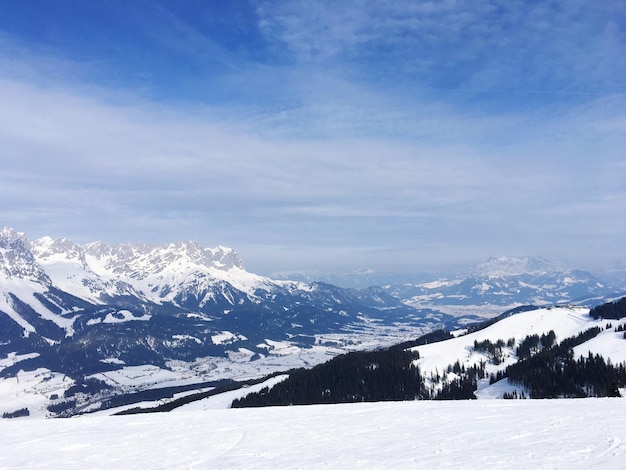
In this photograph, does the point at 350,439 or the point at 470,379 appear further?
the point at 470,379

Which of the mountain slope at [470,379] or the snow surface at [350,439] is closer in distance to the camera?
the snow surface at [350,439]

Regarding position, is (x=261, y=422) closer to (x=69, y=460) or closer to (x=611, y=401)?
(x=69, y=460)

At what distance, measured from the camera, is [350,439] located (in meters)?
32.7

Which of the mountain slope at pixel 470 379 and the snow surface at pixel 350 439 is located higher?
the snow surface at pixel 350 439

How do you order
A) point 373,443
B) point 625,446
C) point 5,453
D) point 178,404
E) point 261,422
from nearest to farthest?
1. point 625,446
2. point 373,443
3. point 5,453
4. point 261,422
5. point 178,404

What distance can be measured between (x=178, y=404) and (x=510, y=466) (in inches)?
7608

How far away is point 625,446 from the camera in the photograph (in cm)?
2459

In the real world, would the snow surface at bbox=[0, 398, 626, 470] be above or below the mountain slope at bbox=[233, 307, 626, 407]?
above

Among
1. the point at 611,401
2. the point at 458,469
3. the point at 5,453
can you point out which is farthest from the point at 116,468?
the point at 611,401

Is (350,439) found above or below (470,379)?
above

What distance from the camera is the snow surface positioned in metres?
25.1

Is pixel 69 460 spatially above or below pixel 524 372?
above

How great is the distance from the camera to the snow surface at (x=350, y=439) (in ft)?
82.2

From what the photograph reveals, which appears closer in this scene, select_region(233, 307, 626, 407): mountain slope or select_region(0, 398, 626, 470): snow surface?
select_region(0, 398, 626, 470): snow surface
